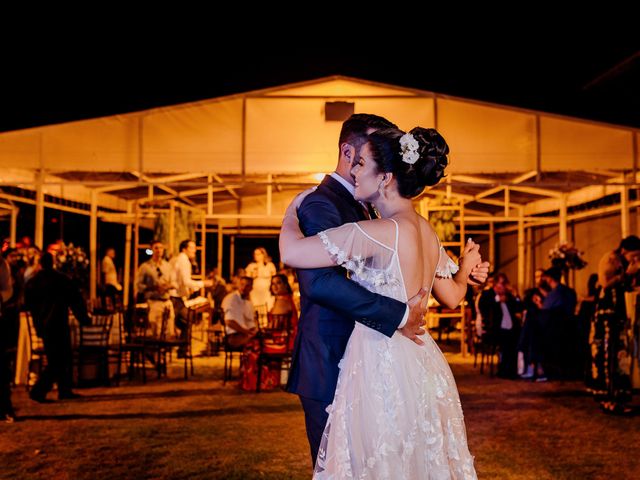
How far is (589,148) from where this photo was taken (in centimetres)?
1052

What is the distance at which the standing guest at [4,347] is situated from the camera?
686cm

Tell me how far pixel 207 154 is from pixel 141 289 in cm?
244

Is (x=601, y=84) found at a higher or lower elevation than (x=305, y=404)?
higher

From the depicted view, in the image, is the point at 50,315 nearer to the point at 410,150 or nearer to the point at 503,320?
the point at 503,320

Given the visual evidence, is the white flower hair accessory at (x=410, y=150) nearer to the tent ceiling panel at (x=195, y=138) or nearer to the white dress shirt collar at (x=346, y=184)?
the white dress shirt collar at (x=346, y=184)

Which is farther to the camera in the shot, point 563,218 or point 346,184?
point 563,218

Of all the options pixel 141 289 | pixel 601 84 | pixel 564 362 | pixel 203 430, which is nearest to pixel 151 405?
pixel 203 430

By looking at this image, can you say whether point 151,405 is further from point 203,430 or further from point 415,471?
point 415,471

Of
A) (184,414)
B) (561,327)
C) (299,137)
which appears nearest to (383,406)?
(184,414)

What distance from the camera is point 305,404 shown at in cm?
298

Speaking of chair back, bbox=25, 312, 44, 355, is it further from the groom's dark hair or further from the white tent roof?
the groom's dark hair

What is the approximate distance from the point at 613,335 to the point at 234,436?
408cm

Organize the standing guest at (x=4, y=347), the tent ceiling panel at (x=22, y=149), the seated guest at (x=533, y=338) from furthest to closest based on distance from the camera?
the tent ceiling panel at (x=22, y=149)
the seated guest at (x=533, y=338)
the standing guest at (x=4, y=347)

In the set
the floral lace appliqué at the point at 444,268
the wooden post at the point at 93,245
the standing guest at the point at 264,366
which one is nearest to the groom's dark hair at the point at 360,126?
the floral lace appliqué at the point at 444,268
